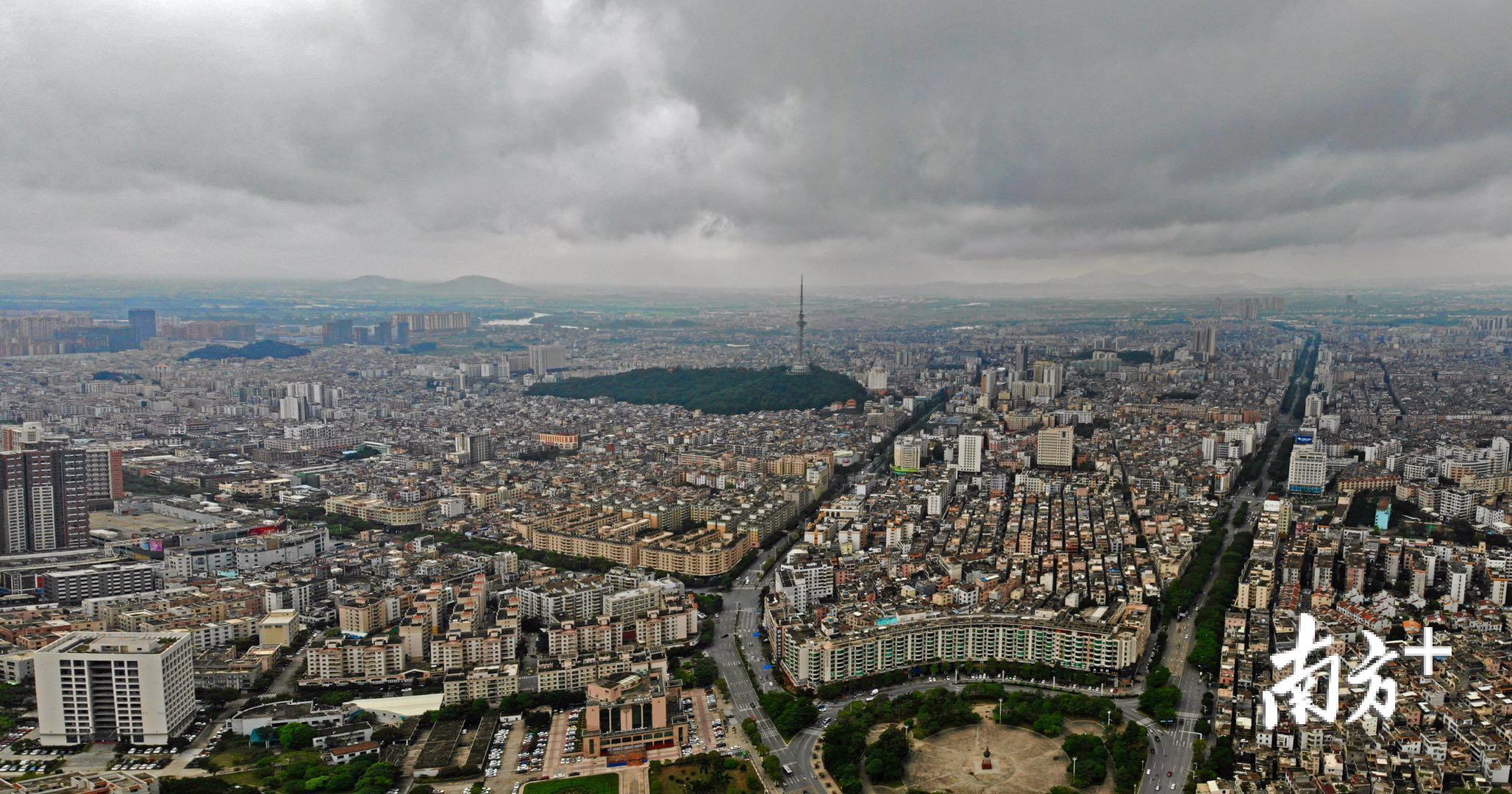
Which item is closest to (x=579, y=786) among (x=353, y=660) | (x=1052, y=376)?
(x=353, y=660)

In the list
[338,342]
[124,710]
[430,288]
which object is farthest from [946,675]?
[430,288]

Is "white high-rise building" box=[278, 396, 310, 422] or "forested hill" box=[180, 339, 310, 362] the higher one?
"forested hill" box=[180, 339, 310, 362]

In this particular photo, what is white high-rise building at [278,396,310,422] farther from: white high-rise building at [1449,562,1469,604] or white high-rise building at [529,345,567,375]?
white high-rise building at [1449,562,1469,604]

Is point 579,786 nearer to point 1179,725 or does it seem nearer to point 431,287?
point 1179,725

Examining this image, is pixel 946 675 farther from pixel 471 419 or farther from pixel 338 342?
pixel 338 342

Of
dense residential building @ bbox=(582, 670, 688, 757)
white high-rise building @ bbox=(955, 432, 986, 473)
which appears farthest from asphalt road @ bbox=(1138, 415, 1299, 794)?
white high-rise building @ bbox=(955, 432, 986, 473)
